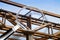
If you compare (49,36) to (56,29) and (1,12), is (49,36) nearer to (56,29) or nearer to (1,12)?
(56,29)

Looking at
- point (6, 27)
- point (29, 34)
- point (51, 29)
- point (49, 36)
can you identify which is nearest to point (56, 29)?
point (51, 29)

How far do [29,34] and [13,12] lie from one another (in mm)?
1283

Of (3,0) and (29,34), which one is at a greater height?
(3,0)

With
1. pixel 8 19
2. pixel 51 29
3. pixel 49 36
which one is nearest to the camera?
pixel 8 19

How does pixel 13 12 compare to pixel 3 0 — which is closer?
pixel 3 0

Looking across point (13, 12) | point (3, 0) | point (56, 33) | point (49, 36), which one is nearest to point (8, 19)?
point (13, 12)

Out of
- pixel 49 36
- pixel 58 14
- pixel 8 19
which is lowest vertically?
pixel 49 36

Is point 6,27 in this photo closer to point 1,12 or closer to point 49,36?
point 1,12

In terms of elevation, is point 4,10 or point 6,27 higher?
point 4,10

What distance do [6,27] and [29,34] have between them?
1067 mm

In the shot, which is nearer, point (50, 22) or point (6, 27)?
point (6, 27)

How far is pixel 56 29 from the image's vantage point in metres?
9.34

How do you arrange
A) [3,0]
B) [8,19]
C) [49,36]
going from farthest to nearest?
1. [49,36]
2. [8,19]
3. [3,0]

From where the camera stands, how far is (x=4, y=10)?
22.5ft
